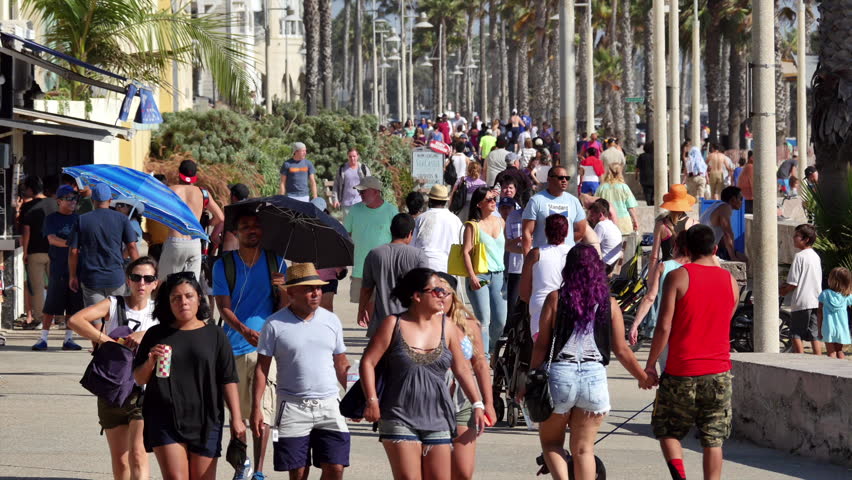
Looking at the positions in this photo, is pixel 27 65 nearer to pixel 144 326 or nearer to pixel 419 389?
pixel 144 326

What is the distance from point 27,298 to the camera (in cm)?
1580

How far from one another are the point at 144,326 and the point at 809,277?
6.50 meters

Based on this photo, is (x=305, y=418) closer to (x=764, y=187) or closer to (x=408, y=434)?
(x=408, y=434)

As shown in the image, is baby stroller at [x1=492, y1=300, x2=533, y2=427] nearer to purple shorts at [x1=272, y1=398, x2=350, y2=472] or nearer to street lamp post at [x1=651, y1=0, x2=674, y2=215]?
purple shorts at [x1=272, y1=398, x2=350, y2=472]

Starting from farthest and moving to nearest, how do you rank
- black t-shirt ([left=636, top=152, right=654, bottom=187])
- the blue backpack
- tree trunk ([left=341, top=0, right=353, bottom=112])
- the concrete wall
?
1. tree trunk ([left=341, top=0, right=353, bottom=112])
2. black t-shirt ([left=636, top=152, right=654, bottom=187])
3. the concrete wall
4. the blue backpack

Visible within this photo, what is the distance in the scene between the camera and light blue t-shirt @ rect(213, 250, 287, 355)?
8055 mm

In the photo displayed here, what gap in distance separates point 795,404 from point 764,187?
2.13 metres

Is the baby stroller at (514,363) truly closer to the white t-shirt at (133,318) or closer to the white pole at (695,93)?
the white t-shirt at (133,318)

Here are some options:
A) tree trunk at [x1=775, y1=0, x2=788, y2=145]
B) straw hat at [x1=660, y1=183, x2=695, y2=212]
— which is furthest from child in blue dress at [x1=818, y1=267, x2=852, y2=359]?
tree trunk at [x1=775, y1=0, x2=788, y2=145]

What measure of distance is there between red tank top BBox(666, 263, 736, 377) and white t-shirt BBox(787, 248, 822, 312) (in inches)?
187

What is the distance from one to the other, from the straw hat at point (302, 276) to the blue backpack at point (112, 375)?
88 centimetres

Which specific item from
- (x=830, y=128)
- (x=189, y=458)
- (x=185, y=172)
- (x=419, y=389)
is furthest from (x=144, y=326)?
(x=830, y=128)

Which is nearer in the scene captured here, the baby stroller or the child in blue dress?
the baby stroller

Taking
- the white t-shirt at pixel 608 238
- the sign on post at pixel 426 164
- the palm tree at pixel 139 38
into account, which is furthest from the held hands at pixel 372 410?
the sign on post at pixel 426 164
